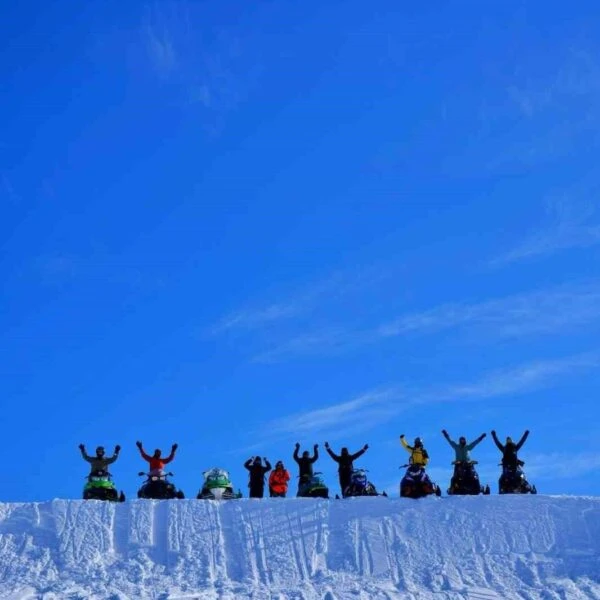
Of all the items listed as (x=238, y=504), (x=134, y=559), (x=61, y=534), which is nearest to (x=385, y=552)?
(x=238, y=504)

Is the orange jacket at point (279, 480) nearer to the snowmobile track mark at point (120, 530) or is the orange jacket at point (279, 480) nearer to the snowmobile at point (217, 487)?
the snowmobile at point (217, 487)

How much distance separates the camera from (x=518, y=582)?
75.1 ft

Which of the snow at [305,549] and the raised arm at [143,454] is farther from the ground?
the raised arm at [143,454]

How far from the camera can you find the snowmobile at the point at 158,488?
27656 mm

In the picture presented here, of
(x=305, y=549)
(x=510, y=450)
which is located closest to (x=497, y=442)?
(x=510, y=450)

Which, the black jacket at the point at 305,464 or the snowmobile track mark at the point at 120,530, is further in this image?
the black jacket at the point at 305,464

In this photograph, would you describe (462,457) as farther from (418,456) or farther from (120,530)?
(120,530)

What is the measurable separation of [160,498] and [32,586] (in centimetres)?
558

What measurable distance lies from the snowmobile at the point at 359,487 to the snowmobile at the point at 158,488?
14.8ft

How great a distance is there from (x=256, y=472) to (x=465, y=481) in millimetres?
5720

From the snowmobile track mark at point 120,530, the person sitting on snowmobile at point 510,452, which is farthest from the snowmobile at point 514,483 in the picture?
the snowmobile track mark at point 120,530

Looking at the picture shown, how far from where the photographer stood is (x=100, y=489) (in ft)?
90.4

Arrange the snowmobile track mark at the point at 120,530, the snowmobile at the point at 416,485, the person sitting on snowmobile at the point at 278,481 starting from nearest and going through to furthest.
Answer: the snowmobile track mark at the point at 120,530
the snowmobile at the point at 416,485
the person sitting on snowmobile at the point at 278,481

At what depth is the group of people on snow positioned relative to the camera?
28016mm
